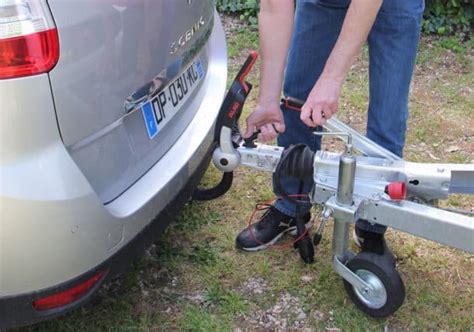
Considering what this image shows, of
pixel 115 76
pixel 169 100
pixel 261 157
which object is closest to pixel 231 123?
pixel 261 157

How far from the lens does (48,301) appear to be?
6.43 ft

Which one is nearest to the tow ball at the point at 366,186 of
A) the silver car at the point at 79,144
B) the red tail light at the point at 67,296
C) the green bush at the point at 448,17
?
the silver car at the point at 79,144

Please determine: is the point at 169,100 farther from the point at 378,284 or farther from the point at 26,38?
the point at 378,284

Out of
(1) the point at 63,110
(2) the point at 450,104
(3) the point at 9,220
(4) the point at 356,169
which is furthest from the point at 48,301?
(2) the point at 450,104

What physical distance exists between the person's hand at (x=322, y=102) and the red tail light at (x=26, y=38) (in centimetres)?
89

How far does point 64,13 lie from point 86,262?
72 cm

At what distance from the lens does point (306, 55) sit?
2.77 metres

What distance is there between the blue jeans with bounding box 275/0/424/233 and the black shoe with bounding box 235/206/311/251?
0.24 meters

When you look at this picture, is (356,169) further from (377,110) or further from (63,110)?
(63,110)

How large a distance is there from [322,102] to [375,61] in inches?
19.0

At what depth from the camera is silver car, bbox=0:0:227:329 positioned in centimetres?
178

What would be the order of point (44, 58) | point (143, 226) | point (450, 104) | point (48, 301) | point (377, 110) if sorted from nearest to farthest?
point (44, 58), point (48, 301), point (143, 226), point (377, 110), point (450, 104)

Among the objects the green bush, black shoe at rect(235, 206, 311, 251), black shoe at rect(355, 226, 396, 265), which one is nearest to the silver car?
black shoe at rect(235, 206, 311, 251)

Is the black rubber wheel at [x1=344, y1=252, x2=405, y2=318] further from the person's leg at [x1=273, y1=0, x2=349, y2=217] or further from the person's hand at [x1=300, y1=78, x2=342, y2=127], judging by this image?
the person's hand at [x1=300, y1=78, x2=342, y2=127]
